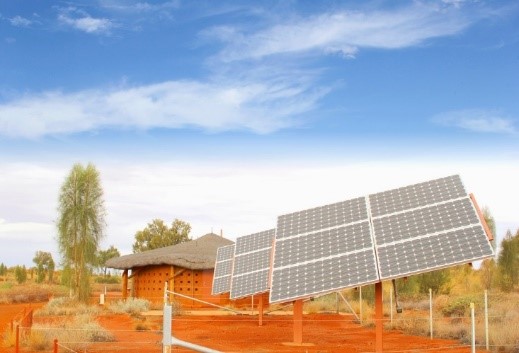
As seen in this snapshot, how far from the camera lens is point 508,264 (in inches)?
1704

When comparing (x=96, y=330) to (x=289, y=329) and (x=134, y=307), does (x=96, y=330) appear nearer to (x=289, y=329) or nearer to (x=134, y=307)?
(x=289, y=329)

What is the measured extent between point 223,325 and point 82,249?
41.5 ft

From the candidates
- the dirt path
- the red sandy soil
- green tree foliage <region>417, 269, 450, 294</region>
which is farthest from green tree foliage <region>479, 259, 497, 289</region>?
the dirt path

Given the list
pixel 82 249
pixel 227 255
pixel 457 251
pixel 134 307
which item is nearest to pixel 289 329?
pixel 227 255

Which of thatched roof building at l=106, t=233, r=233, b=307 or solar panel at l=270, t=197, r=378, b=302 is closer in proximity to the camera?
solar panel at l=270, t=197, r=378, b=302

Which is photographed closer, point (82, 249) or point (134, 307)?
point (134, 307)

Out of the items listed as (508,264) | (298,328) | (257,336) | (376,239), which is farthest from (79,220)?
(508,264)

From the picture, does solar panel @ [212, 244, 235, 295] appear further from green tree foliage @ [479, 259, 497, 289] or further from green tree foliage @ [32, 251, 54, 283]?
green tree foliage @ [32, 251, 54, 283]

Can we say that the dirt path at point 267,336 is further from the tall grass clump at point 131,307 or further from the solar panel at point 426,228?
the solar panel at point 426,228

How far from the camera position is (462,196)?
15.9m

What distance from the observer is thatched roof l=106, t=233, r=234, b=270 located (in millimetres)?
35375

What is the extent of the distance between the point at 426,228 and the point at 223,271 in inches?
560

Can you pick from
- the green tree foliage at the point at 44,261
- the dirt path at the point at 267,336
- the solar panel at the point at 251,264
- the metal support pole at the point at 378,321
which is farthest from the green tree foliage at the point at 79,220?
the green tree foliage at the point at 44,261

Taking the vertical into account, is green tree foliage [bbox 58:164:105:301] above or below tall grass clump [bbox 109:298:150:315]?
above
